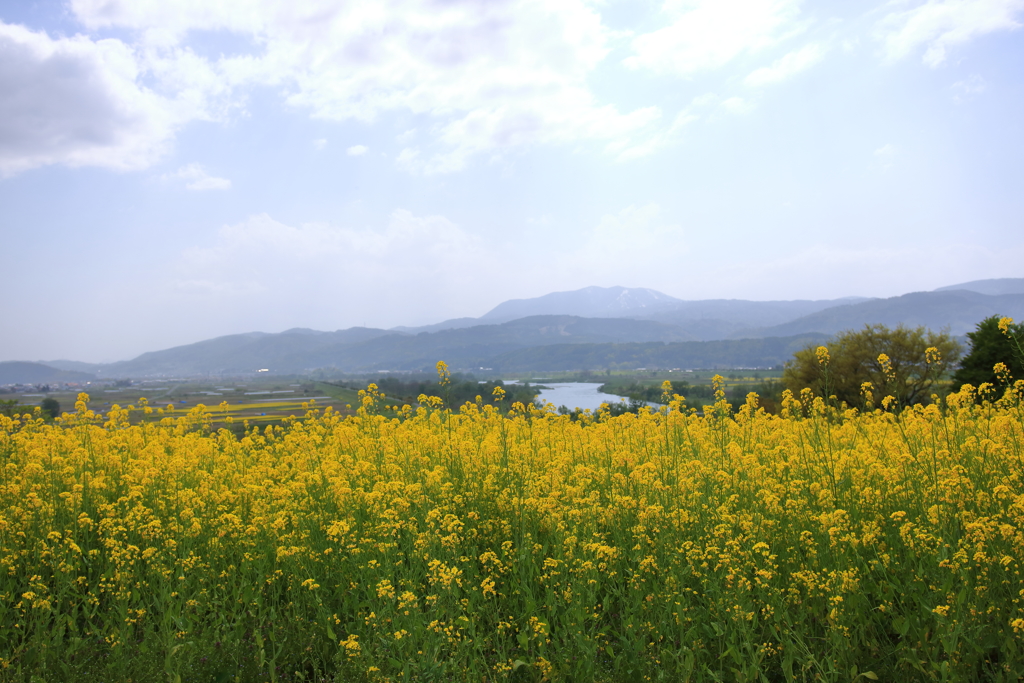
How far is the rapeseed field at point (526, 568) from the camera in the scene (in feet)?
12.5

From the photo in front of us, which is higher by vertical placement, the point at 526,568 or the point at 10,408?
the point at 10,408

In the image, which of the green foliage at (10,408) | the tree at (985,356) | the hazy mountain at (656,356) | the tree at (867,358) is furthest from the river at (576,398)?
the hazy mountain at (656,356)

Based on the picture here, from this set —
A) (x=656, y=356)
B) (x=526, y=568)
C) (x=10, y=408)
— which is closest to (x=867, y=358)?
(x=526, y=568)

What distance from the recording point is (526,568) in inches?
185

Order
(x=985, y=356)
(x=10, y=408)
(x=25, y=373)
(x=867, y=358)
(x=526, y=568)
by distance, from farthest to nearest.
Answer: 1. (x=25, y=373)
2. (x=867, y=358)
3. (x=985, y=356)
4. (x=10, y=408)
5. (x=526, y=568)

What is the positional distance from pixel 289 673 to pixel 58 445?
20.4 ft

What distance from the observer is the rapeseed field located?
3816mm

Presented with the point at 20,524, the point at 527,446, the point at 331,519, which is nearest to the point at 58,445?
the point at 20,524

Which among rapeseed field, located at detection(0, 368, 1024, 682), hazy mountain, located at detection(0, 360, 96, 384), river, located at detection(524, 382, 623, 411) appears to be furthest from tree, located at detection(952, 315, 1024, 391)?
hazy mountain, located at detection(0, 360, 96, 384)

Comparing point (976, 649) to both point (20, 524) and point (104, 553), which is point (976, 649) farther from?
point (20, 524)

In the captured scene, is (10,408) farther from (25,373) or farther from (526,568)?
(25,373)

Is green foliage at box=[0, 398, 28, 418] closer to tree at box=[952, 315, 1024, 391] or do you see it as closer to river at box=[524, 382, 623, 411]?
river at box=[524, 382, 623, 411]

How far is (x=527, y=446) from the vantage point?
673 centimetres

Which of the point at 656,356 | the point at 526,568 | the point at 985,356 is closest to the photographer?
the point at 526,568
